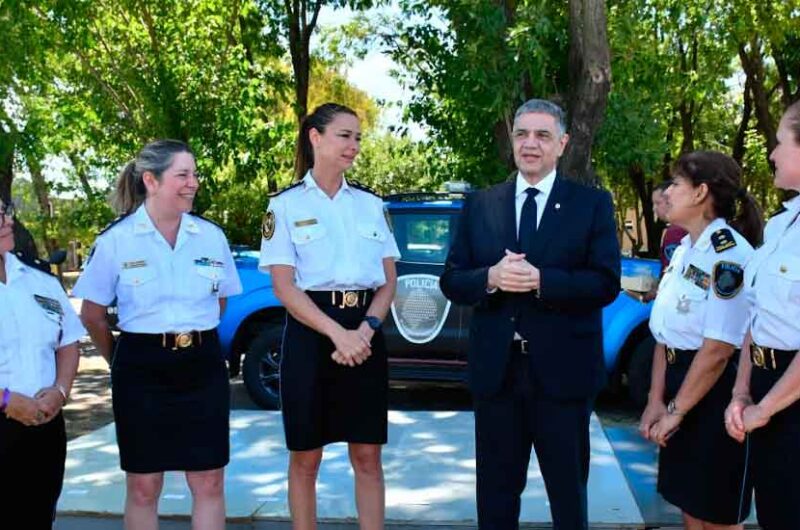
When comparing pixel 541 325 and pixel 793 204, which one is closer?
pixel 793 204

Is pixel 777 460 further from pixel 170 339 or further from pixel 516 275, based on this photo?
pixel 170 339

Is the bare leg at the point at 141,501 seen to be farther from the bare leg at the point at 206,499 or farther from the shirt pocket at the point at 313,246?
the shirt pocket at the point at 313,246

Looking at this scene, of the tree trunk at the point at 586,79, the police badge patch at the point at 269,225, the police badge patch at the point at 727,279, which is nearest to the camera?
the police badge patch at the point at 727,279

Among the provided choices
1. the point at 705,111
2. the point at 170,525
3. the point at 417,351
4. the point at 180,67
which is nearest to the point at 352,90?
the point at 705,111

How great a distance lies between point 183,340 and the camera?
11.0ft

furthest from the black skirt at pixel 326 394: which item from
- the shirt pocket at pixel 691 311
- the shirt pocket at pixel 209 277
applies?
the shirt pocket at pixel 691 311

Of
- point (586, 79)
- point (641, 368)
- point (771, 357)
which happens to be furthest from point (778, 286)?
point (586, 79)

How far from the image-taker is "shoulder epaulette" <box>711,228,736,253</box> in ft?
9.53

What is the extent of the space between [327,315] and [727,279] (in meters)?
1.54

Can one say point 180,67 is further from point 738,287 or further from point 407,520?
point 738,287

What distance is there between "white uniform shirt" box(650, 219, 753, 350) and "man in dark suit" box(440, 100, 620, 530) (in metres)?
0.23

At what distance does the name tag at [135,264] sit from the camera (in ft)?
10.9

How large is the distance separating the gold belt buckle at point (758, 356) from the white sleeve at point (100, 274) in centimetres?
237

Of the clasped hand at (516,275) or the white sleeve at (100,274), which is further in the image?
the white sleeve at (100,274)
